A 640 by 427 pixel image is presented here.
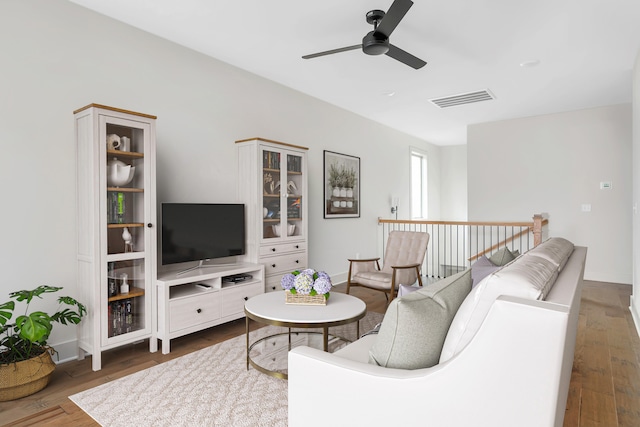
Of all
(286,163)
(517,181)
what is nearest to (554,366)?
(286,163)

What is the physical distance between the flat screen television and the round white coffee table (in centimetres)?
96

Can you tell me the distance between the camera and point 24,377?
2197 mm

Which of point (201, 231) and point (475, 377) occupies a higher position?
point (201, 231)

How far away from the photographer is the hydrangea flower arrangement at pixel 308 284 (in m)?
2.47

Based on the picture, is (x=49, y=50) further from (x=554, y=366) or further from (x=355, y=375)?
(x=554, y=366)

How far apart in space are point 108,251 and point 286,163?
76.8 inches

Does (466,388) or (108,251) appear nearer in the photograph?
(466,388)

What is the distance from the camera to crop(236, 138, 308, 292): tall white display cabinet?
148 inches

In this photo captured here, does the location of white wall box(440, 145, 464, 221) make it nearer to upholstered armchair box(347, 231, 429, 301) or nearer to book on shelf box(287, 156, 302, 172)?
upholstered armchair box(347, 231, 429, 301)

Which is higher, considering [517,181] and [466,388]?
[517,181]

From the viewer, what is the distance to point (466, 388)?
1063mm

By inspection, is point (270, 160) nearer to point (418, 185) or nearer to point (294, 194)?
point (294, 194)

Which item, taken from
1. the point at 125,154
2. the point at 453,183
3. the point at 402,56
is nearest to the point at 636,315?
the point at 402,56

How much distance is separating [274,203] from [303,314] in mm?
1802
